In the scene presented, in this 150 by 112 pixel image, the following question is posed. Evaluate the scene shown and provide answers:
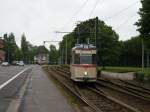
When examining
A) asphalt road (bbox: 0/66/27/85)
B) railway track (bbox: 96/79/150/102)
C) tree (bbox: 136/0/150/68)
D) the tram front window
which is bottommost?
railway track (bbox: 96/79/150/102)

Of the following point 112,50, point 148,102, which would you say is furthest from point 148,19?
point 112,50

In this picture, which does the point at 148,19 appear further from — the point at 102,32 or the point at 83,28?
the point at 83,28

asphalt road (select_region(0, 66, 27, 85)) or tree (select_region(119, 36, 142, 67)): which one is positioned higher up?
tree (select_region(119, 36, 142, 67))

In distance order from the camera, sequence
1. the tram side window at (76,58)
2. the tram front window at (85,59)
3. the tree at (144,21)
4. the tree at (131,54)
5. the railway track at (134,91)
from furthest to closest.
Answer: the tree at (131,54)
the tree at (144,21)
the tram side window at (76,58)
the tram front window at (85,59)
the railway track at (134,91)

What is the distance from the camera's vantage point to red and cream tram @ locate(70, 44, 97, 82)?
3403cm

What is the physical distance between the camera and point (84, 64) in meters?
34.4

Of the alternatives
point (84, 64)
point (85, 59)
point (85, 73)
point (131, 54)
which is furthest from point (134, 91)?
point (131, 54)

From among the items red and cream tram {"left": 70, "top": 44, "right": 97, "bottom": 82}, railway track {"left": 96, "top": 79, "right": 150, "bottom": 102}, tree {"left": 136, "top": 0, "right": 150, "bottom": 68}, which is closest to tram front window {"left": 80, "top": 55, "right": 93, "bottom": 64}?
red and cream tram {"left": 70, "top": 44, "right": 97, "bottom": 82}

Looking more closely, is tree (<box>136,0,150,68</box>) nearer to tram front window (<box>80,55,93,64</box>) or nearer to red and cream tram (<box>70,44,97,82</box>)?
red and cream tram (<box>70,44,97,82</box>)

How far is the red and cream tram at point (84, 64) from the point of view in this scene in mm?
34031

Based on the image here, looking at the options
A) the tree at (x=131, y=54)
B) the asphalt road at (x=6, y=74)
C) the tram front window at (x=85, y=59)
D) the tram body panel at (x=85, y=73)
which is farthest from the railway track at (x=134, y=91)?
the tree at (x=131, y=54)

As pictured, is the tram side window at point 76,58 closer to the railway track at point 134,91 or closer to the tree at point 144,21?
the railway track at point 134,91

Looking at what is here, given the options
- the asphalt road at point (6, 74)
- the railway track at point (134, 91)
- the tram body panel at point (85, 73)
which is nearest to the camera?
the railway track at point (134, 91)

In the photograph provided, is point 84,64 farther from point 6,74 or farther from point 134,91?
point 6,74
